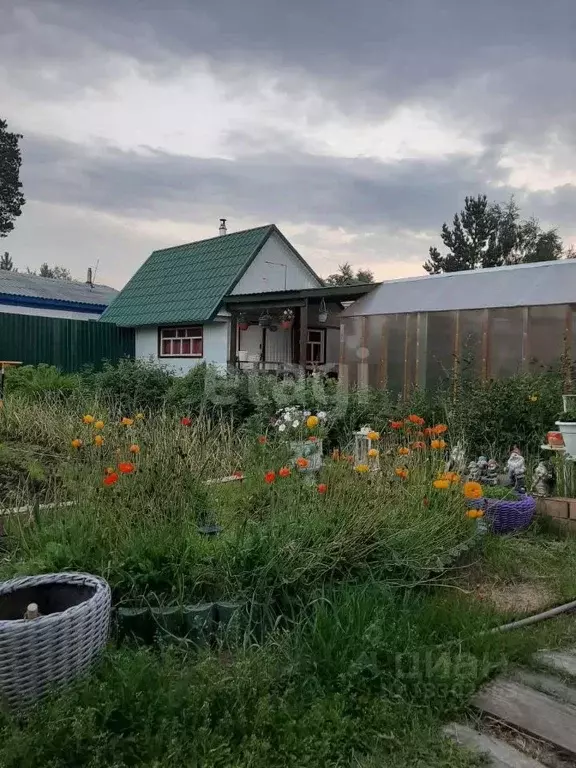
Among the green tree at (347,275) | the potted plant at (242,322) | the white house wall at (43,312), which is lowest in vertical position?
the potted plant at (242,322)

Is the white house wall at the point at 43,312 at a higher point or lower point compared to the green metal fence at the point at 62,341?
higher

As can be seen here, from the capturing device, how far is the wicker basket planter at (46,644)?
182 centimetres

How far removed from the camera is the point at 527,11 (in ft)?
18.4

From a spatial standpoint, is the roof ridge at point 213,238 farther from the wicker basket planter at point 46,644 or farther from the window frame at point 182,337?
the wicker basket planter at point 46,644

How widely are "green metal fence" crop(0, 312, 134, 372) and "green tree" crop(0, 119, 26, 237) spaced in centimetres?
1762

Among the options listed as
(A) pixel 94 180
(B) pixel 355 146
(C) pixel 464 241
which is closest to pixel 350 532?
(B) pixel 355 146

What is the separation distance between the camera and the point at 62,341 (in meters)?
15.1

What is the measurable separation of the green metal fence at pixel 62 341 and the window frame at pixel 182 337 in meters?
1.36

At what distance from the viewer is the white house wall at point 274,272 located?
14734 mm

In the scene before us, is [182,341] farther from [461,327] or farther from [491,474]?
[491,474]

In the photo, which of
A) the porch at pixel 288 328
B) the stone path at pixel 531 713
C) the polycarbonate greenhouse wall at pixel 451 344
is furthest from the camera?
the porch at pixel 288 328

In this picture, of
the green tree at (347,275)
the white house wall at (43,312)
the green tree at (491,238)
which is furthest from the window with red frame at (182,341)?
the green tree at (491,238)

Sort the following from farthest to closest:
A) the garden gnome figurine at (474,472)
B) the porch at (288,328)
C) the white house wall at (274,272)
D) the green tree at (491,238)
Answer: the green tree at (491,238) → the white house wall at (274,272) → the porch at (288,328) → the garden gnome figurine at (474,472)

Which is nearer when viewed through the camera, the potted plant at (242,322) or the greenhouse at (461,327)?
the greenhouse at (461,327)
